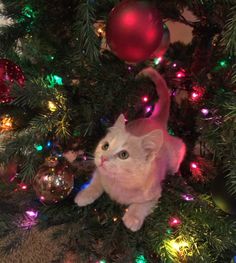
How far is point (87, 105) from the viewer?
62cm

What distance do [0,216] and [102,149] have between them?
25cm

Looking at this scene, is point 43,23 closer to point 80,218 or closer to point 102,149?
point 102,149

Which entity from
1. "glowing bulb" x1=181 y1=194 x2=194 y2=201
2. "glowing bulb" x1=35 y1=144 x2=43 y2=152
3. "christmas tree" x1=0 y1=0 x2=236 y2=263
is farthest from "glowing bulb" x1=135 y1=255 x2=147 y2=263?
"glowing bulb" x1=35 y1=144 x2=43 y2=152

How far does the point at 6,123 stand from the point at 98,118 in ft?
0.62

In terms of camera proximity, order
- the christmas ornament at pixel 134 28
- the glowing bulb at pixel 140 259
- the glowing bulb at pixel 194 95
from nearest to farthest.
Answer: the christmas ornament at pixel 134 28 → the glowing bulb at pixel 140 259 → the glowing bulb at pixel 194 95

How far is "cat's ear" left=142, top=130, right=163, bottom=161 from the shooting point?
1.88 ft

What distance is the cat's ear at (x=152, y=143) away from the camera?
0.57m

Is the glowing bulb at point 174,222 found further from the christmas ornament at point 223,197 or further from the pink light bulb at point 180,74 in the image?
the pink light bulb at point 180,74

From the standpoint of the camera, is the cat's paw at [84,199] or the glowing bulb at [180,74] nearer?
the cat's paw at [84,199]

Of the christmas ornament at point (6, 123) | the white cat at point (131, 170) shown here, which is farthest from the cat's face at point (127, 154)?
the christmas ornament at point (6, 123)

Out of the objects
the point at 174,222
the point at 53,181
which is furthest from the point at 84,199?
the point at 174,222

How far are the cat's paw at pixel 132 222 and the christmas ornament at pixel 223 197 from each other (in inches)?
5.4

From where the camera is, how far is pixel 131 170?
0.57 metres

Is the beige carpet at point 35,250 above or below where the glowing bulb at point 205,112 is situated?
below
